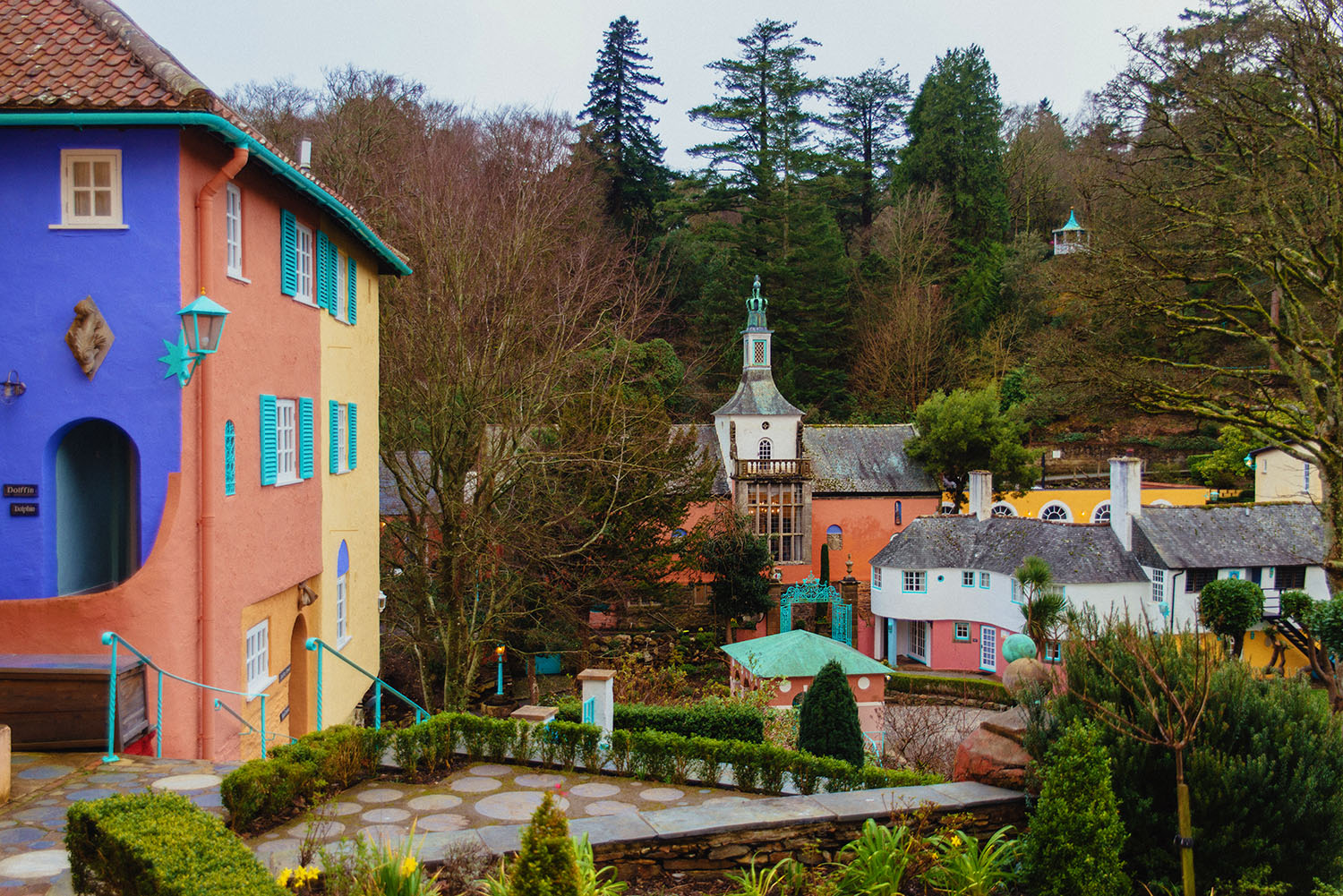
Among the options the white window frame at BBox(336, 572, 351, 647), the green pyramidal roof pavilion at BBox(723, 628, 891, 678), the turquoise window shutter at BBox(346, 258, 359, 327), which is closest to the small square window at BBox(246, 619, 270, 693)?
the white window frame at BBox(336, 572, 351, 647)

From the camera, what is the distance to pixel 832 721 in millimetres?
15859

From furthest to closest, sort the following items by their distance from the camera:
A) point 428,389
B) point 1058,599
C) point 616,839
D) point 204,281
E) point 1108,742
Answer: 1. point 1058,599
2. point 428,389
3. point 204,281
4. point 1108,742
5. point 616,839

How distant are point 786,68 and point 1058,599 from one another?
35274mm

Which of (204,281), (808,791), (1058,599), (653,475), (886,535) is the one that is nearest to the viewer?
(808,791)

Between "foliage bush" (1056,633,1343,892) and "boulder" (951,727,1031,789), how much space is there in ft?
2.62

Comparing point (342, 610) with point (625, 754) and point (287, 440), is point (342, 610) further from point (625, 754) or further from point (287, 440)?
point (625, 754)

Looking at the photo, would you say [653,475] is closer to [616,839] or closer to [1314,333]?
[1314,333]

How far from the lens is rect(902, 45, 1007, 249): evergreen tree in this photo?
50.8 meters

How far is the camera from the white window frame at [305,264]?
12781 millimetres

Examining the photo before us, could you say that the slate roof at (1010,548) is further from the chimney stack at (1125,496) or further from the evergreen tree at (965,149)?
the evergreen tree at (965,149)

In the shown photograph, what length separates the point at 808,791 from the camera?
9.11 m

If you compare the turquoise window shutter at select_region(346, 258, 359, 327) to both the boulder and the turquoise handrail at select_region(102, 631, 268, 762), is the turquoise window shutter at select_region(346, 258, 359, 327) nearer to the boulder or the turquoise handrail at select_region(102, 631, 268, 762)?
the turquoise handrail at select_region(102, 631, 268, 762)

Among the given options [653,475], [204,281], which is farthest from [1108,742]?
[653,475]

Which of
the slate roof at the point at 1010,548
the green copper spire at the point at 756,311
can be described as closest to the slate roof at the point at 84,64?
the slate roof at the point at 1010,548
